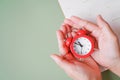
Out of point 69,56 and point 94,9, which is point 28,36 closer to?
point 69,56

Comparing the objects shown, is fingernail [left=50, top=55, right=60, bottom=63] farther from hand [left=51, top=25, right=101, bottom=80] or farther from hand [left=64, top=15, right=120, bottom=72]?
hand [left=64, top=15, right=120, bottom=72]

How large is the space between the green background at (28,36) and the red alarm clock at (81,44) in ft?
0.36

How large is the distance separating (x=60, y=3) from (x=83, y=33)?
0.20 meters

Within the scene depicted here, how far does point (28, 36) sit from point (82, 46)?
29cm

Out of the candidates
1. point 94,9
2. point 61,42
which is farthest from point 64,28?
point 94,9

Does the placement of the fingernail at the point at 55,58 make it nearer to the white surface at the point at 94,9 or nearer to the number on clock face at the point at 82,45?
the number on clock face at the point at 82,45

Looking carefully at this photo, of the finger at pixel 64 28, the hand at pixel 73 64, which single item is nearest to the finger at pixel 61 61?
the hand at pixel 73 64

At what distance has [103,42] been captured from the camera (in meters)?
1.06

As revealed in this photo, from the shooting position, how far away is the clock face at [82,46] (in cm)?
107

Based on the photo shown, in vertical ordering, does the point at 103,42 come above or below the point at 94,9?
below

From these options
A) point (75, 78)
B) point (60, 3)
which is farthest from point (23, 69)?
point (60, 3)

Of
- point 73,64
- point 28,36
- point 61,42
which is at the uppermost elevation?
point 28,36

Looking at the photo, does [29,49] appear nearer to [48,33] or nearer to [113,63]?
[48,33]

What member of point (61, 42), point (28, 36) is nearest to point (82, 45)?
point (61, 42)
